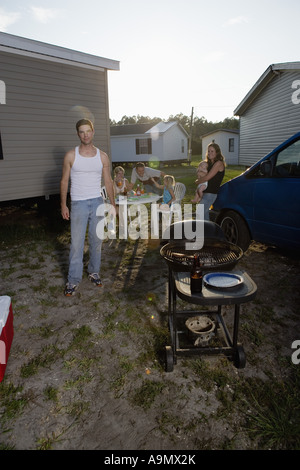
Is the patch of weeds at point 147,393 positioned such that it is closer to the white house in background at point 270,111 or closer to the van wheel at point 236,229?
the van wheel at point 236,229

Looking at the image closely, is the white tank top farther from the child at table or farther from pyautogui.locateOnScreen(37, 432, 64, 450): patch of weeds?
the child at table

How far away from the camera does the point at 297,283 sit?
15.1 feet

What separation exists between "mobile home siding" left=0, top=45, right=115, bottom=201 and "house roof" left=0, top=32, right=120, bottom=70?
11cm

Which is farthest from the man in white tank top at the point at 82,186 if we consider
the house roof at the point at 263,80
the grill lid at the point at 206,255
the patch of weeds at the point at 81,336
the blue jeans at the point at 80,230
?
the house roof at the point at 263,80

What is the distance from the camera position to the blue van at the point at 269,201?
4.54m

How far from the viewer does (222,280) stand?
8.82 feet

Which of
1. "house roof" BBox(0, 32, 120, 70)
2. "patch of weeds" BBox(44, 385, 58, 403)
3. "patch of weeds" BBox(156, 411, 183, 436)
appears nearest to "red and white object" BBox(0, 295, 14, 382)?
"patch of weeds" BBox(44, 385, 58, 403)

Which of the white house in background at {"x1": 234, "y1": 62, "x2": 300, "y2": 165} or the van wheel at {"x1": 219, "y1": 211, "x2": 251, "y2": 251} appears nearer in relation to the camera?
the van wheel at {"x1": 219, "y1": 211, "x2": 251, "y2": 251}

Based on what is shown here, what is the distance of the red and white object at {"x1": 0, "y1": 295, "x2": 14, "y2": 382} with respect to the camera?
2.84 metres

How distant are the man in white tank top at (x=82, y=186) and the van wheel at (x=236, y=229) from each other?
237 centimetres

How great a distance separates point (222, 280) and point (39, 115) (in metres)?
A: 7.10

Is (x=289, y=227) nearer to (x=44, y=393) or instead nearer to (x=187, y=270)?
(x=187, y=270)

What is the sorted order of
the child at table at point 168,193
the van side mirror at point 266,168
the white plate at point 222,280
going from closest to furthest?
the white plate at point 222,280 < the van side mirror at point 266,168 < the child at table at point 168,193
